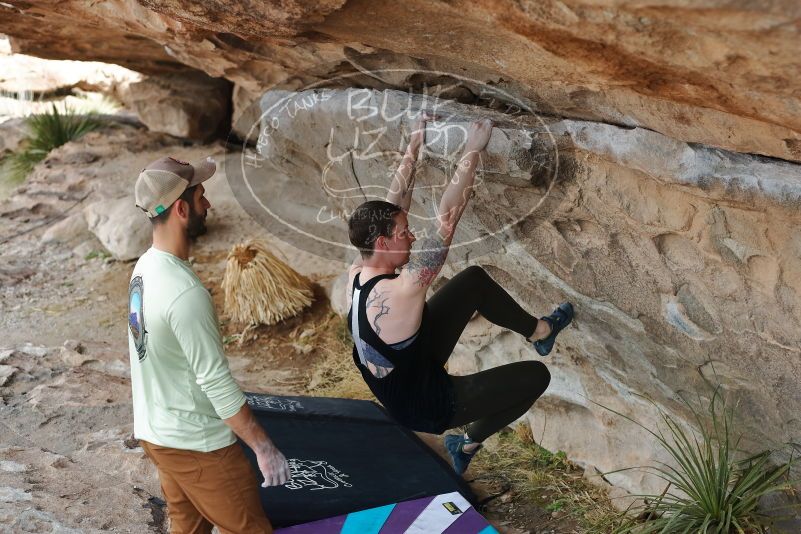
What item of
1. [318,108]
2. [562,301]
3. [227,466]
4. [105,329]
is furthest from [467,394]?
[105,329]

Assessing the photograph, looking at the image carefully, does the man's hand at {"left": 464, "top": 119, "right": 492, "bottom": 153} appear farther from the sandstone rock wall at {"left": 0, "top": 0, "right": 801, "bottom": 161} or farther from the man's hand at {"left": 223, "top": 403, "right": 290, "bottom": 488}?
the man's hand at {"left": 223, "top": 403, "right": 290, "bottom": 488}

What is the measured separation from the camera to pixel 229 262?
5496 mm

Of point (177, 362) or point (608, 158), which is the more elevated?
point (608, 158)

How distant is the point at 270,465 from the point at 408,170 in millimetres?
1183

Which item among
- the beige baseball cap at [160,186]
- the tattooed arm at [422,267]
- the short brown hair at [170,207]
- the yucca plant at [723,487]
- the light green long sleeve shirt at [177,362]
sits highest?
the beige baseball cap at [160,186]

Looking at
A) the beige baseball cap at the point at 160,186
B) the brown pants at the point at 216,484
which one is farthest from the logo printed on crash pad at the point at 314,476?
the beige baseball cap at the point at 160,186

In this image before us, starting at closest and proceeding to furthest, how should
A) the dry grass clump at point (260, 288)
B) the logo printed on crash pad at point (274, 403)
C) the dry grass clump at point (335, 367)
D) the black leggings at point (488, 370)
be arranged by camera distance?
the black leggings at point (488, 370) < the logo printed on crash pad at point (274, 403) < the dry grass clump at point (335, 367) < the dry grass clump at point (260, 288)

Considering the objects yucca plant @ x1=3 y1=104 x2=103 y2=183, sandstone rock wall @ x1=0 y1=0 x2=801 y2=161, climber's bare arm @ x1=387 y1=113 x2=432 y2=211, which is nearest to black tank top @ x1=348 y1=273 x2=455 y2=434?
climber's bare arm @ x1=387 y1=113 x2=432 y2=211

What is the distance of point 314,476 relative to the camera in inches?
142

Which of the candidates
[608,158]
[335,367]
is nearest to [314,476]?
[335,367]

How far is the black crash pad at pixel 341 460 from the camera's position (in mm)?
3414

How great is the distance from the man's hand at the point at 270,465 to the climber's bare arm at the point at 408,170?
1056mm

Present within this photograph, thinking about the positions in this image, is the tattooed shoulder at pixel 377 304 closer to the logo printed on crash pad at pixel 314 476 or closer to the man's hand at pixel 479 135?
the man's hand at pixel 479 135

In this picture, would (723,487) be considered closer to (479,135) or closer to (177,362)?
(479,135)
